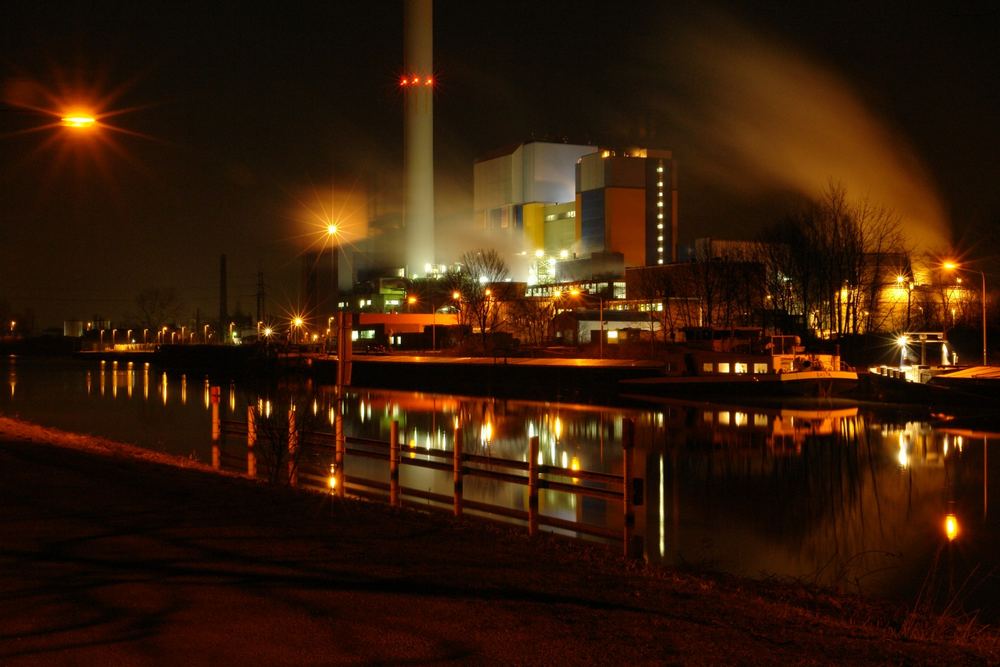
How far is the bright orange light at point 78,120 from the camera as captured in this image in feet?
39.9

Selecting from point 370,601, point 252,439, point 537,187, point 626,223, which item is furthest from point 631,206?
point 370,601

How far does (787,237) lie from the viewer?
244 ft

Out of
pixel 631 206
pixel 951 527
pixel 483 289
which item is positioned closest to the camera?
→ pixel 951 527

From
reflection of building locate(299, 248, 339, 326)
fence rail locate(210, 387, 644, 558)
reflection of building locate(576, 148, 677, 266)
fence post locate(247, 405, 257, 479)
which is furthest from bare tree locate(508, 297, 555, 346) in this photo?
fence rail locate(210, 387, 644, 558)

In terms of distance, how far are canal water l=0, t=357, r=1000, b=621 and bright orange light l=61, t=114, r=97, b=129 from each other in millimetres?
6025

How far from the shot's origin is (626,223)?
101188mm

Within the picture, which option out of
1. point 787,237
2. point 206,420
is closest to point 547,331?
point 787,237

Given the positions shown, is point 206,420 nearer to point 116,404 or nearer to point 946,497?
point 116,404

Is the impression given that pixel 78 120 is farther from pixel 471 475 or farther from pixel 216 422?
pixel 216 422

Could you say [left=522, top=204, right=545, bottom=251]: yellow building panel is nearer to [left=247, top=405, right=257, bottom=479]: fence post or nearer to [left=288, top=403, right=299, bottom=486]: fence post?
[left=247, top=405, right=257, bottom=479]: fence post

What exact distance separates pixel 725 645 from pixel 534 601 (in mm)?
1619

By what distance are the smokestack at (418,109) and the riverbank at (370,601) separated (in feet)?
308

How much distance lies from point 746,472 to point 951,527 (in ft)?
23.8

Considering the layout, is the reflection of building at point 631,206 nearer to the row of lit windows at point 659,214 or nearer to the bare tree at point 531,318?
the row of lit windows at point 659,214
